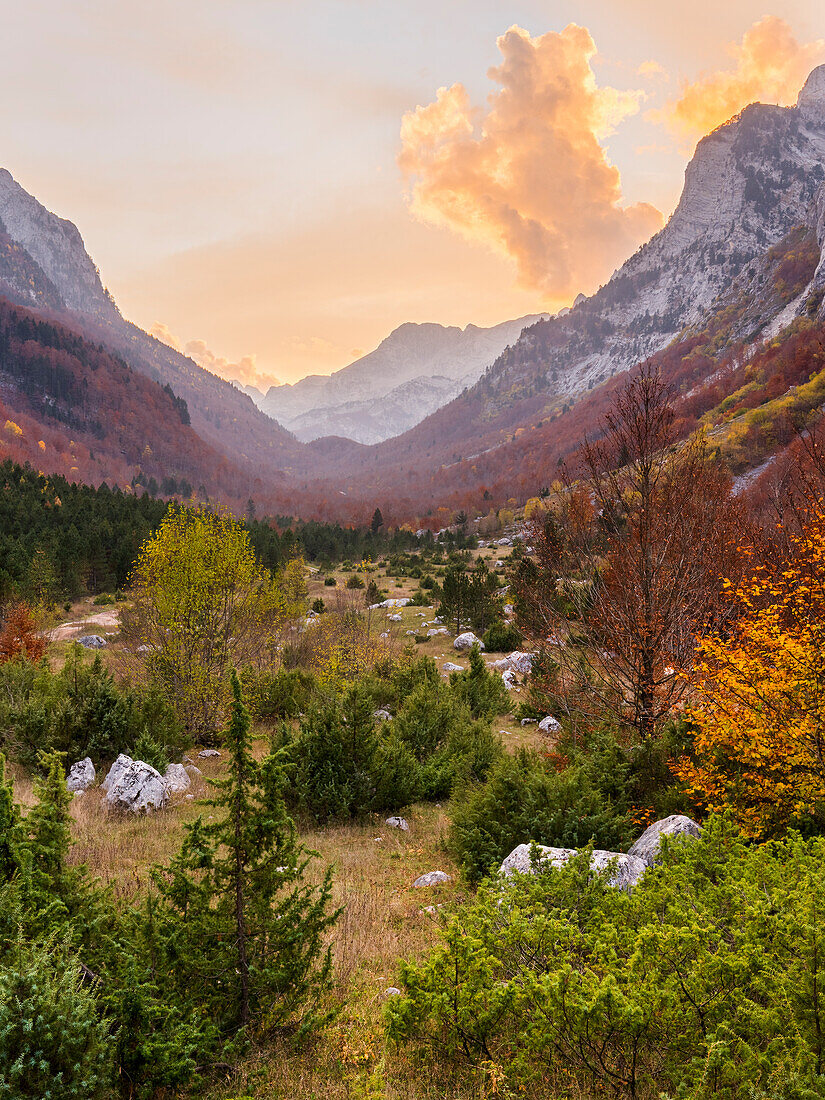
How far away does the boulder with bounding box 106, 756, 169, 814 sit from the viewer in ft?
34.1

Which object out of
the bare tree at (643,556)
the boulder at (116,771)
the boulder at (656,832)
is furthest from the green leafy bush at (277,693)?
the boulder at (656,832)

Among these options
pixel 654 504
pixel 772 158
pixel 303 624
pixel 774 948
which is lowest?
pixel 303 624

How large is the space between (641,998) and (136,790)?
10.4 metres

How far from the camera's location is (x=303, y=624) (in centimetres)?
3186

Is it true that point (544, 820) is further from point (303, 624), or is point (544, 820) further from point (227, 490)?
point (227, 490)

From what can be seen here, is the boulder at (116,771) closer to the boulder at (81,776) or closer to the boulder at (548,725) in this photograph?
the boulder at (81,776)

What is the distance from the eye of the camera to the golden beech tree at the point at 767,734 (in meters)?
6.69

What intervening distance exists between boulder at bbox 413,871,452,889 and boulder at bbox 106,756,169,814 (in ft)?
19.3

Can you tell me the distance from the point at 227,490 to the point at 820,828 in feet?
557

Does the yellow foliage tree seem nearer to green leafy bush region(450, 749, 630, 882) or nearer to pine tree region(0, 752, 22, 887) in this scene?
green leafy bush region(450, 749, 630, 882)

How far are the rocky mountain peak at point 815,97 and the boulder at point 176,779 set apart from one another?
29023cm

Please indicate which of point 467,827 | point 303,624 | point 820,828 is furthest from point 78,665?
point 303,624

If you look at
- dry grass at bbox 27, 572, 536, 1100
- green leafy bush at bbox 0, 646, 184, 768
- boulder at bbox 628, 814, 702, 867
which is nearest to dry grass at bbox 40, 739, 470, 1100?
dry grass at bbox 27, 572, 536, 1100

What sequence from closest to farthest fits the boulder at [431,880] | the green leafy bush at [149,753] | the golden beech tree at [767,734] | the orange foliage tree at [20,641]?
1. the golden beech tree at [767,734]
2. the boulder at [431,880]
3. the green leafy bush at [149,753]
4. the orange foliage tree at [20,641]
